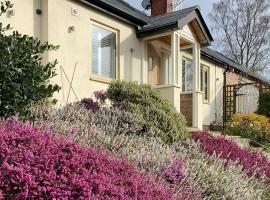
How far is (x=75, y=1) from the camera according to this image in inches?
490

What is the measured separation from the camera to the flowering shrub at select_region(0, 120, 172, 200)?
325 centimetres

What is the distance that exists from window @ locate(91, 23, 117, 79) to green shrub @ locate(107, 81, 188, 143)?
202 inches

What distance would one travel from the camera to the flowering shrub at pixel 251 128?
1388 centimetres

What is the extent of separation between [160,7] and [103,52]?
699 centimetres

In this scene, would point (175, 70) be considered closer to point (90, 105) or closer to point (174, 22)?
point (174, 22)

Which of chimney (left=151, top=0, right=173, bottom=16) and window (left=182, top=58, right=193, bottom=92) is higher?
chimney (left=151, top=0, right=173, bottom=16)

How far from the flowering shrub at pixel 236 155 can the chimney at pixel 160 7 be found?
12.3 meters

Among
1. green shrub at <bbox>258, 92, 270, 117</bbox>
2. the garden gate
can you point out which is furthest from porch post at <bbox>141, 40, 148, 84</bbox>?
green shrub at <bbox>258, 92, 270, 117</bbox>

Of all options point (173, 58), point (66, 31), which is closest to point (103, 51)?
point (66, 31)

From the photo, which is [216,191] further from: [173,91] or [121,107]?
[173,91]

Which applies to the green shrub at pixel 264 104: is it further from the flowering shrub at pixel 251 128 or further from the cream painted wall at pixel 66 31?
the cream painted wall at pixel 66 31

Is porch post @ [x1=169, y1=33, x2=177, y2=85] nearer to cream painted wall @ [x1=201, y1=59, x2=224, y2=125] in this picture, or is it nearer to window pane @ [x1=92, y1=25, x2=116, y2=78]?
window pane @ [x1=92, y1=25, x2=116, y2=78]

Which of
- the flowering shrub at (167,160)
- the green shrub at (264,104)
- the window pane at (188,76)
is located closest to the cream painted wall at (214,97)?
the window pane at (188,76)

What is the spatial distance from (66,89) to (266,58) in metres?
35.7
